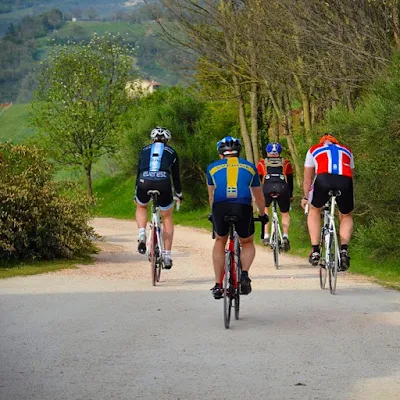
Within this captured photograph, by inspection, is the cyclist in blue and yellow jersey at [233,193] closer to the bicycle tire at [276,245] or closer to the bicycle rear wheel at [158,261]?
the bicycle rear wheel at [158,261]

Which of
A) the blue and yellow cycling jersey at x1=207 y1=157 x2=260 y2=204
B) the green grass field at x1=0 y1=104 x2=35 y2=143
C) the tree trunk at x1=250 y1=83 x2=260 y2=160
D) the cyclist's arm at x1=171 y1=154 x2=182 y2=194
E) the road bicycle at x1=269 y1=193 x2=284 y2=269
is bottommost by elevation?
the road bicycle at x1=269 y1=193 x2=284 y2=269

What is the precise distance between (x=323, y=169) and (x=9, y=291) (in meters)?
4.37

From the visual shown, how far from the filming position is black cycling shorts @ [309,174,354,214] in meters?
14.0

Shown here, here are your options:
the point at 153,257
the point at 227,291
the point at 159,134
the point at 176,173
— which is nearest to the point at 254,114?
the point at 176,173

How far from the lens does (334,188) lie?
46.0ft

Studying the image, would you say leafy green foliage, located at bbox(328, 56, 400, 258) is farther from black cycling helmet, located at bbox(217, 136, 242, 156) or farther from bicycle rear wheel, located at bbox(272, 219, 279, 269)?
black cycling helmet, located at bbox(217, 136, 242, 156)

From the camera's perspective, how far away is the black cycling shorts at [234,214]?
448 inches

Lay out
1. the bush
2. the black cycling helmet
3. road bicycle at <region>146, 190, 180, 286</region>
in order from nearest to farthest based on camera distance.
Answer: the black cycling helmet
road bicycle at <region>146, 190, 180, 286</region>
the bush

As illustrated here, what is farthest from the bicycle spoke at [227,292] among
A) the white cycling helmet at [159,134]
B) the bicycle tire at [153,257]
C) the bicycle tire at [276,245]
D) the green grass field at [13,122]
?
the green grass field at [13,122]

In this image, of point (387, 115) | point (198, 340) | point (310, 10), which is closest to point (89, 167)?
point (310, 10)

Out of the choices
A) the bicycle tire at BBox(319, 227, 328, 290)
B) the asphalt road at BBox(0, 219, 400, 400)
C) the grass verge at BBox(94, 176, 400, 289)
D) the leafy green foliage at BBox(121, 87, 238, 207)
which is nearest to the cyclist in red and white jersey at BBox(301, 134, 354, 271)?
the bicycle tire at BBox(319, 227, 328, 290)

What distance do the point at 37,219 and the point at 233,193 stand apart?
845cm

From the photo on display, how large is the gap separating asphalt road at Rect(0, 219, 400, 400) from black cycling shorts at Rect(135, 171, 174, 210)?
45.5 inches

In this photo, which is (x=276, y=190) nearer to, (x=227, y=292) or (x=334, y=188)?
(x=334, y=188)
